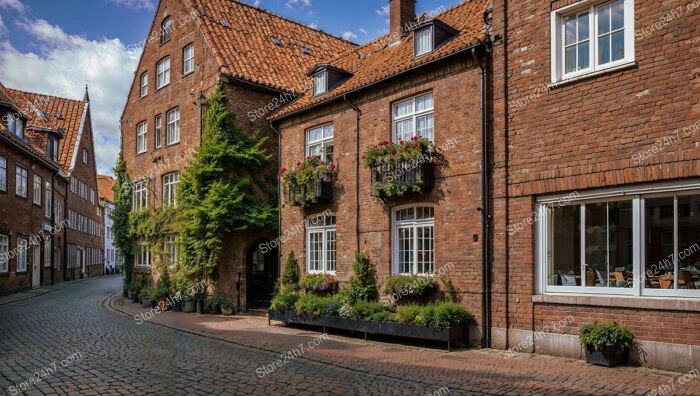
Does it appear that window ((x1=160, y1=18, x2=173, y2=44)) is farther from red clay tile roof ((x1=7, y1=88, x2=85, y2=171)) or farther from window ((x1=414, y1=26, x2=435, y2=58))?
window ((x1=414, y1=26, x2=435, y2=58))

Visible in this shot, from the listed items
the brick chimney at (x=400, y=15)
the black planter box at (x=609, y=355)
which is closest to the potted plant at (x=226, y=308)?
the brick chimney at (x=400, y=15)

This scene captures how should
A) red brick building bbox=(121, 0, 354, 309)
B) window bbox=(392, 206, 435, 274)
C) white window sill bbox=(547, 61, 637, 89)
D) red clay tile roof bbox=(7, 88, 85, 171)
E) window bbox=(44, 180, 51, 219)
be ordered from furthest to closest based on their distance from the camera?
red clay tile roof bbox=(7, 88, 85, 171) → window bbox=(44, 180, 51, 219) → red brick building bbox=(121, 0, 354, 309) → window bbox=(392, 206, 435, 274) → white window sill bbox=(547, 61, 637, 89)

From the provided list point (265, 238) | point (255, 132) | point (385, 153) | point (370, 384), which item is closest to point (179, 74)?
point (255, 132)

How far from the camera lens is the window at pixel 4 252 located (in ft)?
83.2

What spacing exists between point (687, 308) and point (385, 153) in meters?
7.44

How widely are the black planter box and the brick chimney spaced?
11.3 m

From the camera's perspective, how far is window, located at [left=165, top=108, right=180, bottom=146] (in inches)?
922

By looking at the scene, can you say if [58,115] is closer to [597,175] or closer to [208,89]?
[208,89]

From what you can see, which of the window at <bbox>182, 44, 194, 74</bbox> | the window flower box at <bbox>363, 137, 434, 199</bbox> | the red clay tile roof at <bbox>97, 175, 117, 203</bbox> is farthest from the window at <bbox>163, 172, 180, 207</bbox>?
the red clay tile roof at <bbox>97, 175, 117, 203</bbox>

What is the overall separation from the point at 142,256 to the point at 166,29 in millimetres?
10548

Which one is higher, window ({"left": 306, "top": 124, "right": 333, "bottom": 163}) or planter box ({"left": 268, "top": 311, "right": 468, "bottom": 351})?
window ({"left": 306, "top": 124, "right": 333, "bottom": 163})

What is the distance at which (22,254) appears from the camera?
92.3 feet

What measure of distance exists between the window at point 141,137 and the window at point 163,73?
2.11m

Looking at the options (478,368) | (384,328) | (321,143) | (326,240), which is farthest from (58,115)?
(478,368)
